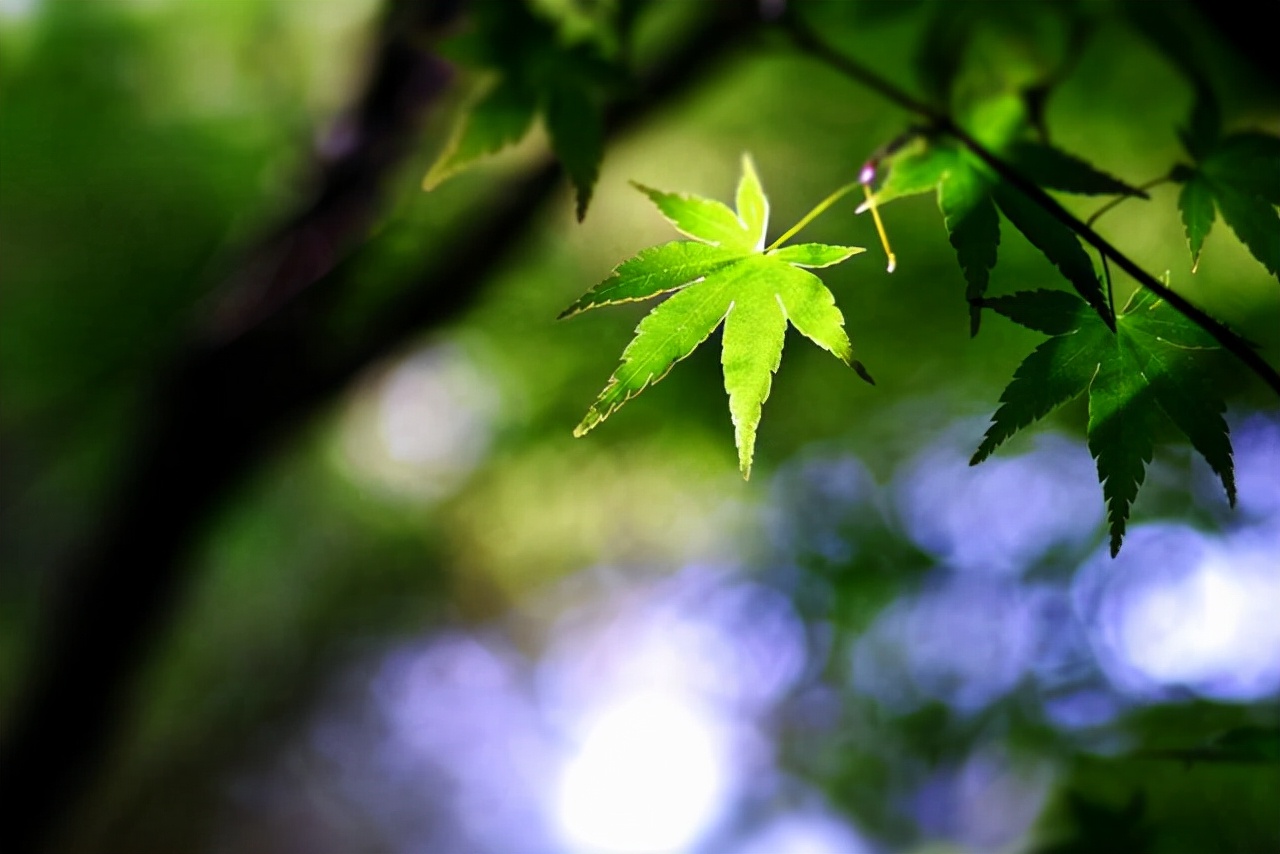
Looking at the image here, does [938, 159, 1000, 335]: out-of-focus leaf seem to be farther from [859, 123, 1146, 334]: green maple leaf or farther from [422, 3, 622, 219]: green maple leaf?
[422, 3, 622, 219]: green maple leaf

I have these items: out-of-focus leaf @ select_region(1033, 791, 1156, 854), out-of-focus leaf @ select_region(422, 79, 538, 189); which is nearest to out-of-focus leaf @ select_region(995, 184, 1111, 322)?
out-of-focus leaf @ select_region(422, 79, 538, 189)

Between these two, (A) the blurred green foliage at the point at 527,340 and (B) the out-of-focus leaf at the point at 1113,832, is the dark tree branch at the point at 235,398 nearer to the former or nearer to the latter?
(A) the blurred green foliage at the point at 527,340

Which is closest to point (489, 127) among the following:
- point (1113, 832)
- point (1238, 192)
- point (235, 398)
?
point (1238, 192)

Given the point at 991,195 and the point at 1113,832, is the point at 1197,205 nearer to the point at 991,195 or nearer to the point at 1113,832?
the point at 991,195

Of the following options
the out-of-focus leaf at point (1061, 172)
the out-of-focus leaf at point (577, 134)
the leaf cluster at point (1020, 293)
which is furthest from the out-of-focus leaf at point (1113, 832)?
the out-of-focus leaf at point (577, 134)

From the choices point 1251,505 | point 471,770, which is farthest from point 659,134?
point 471,770
